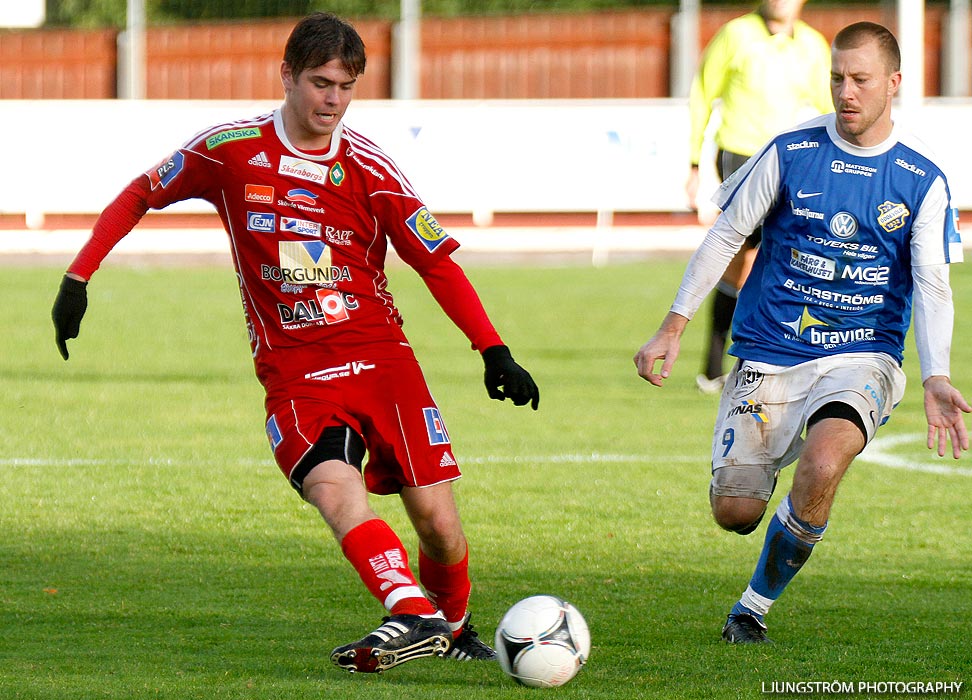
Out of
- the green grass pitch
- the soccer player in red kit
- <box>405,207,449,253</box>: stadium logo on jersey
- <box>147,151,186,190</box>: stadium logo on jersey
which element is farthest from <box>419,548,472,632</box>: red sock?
<box>147,151,186,190</box>: stadium logo on jersey

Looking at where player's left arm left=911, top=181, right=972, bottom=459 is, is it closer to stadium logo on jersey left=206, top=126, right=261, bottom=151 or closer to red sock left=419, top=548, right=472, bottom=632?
red sock left=419, top=548, right=472, bottom=632

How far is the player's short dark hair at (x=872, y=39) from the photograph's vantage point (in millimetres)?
4891

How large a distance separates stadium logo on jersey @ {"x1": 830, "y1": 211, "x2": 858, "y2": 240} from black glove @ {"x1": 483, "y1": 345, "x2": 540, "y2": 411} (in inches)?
43.1

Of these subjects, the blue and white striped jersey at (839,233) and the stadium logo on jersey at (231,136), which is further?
the blue and white striped jersey at (839,233)

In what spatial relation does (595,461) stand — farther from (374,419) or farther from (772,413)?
(374,419)

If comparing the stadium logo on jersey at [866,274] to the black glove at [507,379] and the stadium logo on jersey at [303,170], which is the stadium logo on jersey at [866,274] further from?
the stadium logo on jersey at [303,170]

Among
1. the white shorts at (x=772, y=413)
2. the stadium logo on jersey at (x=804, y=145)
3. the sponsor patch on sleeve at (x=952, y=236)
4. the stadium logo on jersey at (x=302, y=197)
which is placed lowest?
the white shorts at (x=772, y=413)

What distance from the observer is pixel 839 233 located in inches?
197

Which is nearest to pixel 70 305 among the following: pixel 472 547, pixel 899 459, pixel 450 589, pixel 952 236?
pixel 450 589

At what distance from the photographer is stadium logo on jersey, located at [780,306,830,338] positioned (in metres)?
5.07

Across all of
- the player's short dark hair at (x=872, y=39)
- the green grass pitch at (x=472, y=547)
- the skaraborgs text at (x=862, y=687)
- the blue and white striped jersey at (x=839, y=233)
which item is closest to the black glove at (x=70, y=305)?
the green grass pitch at (x=472, y=547)

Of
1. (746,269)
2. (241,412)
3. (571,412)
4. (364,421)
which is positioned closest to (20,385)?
(241,412)

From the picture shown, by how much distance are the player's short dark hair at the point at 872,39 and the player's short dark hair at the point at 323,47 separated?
4.61ft

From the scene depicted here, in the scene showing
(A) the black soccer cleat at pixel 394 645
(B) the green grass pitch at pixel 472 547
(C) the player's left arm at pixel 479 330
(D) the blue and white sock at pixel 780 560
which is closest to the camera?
(A) the black soccer cleat at pixel 394 645
